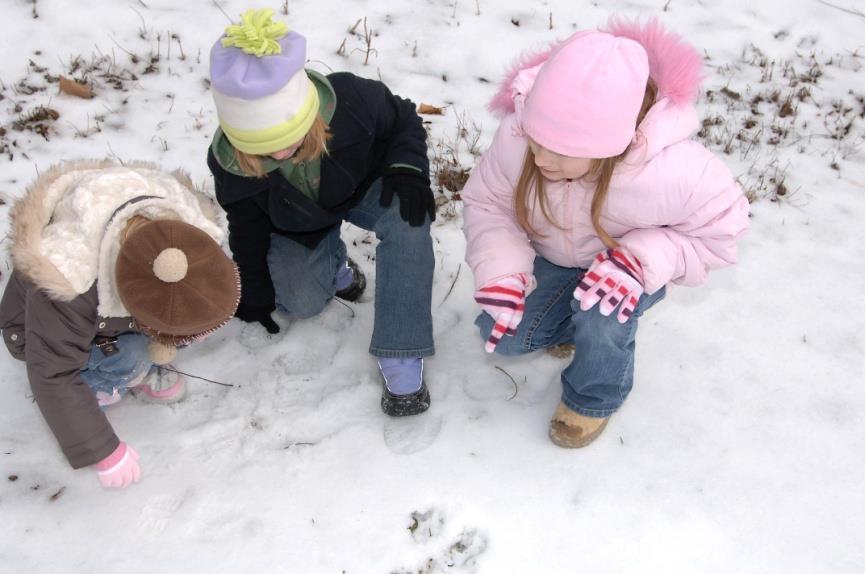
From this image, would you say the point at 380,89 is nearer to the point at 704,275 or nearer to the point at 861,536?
the point at 704,275

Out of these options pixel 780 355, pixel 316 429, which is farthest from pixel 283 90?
pixel 780 355

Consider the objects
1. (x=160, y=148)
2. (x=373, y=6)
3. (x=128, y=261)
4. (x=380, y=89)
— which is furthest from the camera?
(x=373, y=6)

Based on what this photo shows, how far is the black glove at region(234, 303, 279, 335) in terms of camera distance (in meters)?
2.80

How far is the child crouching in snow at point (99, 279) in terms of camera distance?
199cm

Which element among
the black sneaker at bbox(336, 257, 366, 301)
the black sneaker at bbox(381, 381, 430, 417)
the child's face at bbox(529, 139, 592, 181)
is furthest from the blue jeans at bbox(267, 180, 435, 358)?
the child's face at bbox(529, 139, 592, 181)

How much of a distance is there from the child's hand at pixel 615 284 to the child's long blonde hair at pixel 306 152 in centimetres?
93

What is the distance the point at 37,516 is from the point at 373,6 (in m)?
3.22

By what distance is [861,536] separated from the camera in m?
2.37

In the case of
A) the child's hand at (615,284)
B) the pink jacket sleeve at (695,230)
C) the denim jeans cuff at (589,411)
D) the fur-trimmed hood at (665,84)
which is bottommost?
the denim jeans cuff at (589,411)

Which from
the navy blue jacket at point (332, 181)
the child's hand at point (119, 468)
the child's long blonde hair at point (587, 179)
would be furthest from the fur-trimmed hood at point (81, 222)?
the child's long blonde hair at point (587, 179)

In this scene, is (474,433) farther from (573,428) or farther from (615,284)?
(615,284)

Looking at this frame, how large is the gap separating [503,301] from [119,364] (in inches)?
49.3

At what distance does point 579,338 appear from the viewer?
8.05 ft

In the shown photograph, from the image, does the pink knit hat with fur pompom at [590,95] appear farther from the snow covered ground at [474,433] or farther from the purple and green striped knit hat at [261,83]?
the snow covered ground at [474,433]
